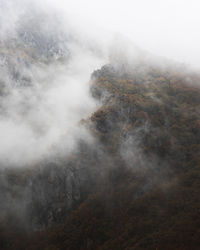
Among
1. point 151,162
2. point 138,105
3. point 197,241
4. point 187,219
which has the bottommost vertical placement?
point 197,241

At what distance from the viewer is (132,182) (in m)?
101

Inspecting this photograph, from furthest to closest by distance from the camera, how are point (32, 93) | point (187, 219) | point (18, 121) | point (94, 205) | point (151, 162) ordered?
point (32, 93) < point (18, 121) < point (151, 162) < point (94, 205) < point (187, 219)

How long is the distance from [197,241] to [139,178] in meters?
38.8

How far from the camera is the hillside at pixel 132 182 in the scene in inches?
3189

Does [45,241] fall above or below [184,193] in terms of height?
above

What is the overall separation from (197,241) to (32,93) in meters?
162

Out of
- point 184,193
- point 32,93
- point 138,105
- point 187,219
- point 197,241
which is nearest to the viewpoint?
point 197,241

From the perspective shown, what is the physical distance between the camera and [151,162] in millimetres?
106062

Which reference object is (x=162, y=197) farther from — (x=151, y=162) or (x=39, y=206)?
(x=39, y=206)

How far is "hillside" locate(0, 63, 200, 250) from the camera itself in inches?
3189

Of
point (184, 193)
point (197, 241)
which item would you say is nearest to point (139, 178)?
point (184, 193)

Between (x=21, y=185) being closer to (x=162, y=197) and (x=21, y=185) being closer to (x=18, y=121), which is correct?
(x=18, y=121)

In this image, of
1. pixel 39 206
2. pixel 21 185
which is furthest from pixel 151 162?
pixel 21 185

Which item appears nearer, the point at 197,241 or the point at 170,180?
the point at 197,241
